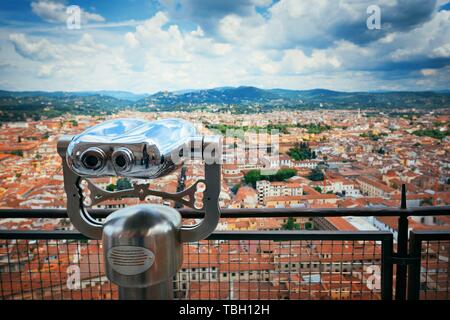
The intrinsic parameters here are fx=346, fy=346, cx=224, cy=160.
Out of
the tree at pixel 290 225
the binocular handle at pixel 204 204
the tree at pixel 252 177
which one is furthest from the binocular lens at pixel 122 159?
the tree at pixel 252 177

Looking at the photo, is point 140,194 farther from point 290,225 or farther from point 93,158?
point 290,225

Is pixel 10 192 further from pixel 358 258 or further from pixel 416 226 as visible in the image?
pixel 416 226

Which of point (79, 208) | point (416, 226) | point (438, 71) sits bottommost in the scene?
point (416, 226)

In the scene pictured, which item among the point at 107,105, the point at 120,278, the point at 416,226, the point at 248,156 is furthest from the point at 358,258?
the point at 107,105

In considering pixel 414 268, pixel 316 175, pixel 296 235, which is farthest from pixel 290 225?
pixel 316 175

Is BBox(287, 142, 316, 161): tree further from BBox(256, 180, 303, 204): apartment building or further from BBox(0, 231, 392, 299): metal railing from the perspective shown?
BBox(0, 231, 392, 299): metal railing

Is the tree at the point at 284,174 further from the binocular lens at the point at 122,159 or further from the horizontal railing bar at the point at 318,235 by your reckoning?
the binocular lens at the point at 122,159
